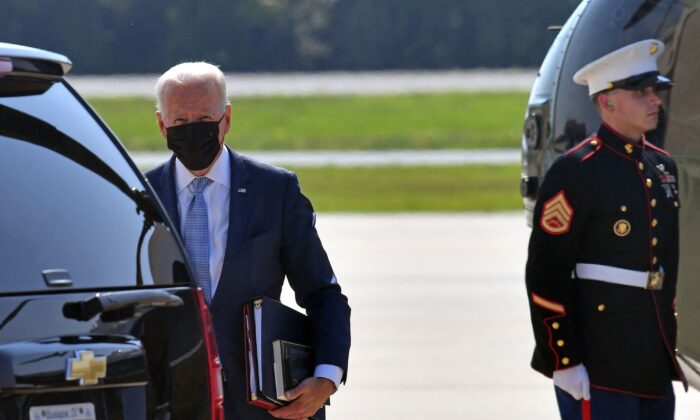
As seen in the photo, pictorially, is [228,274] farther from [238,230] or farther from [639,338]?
[639,338]

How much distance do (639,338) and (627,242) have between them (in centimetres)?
28

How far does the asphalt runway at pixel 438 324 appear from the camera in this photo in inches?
289

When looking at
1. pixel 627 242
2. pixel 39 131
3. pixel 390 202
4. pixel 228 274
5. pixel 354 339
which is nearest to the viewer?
pixel 39 131

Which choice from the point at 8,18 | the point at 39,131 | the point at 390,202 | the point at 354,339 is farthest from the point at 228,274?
the point at 8,18

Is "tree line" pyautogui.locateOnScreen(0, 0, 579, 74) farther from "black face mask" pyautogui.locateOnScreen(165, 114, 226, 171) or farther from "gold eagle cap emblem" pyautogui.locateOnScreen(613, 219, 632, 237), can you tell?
"black face mask" pyautogui.locateOnScreen(165, 114, 226, 171)

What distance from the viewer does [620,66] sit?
14.0ft

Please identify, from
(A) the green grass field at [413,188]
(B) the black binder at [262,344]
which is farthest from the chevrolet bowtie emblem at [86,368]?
(A) the green grass field at [413,188]

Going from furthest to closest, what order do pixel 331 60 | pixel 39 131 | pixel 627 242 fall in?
pixel 331 60
pixel 627 242
pixel 39 131

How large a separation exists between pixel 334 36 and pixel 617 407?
49.2 meters

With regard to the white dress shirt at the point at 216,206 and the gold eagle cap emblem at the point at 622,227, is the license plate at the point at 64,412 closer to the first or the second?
the white dress shirt at the point at 216,206

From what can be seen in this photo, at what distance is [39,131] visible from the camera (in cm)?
307

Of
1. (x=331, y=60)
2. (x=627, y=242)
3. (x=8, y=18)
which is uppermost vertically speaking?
(x=627, y=242)

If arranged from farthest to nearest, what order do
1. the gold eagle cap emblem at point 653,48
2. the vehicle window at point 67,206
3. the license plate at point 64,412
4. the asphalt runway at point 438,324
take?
1. the asphalt runway at point 438,324
2. the gold eagle cap emblem at point 653,48
3. the vehicle window at point 67,206
4. the license plate at point 64,412

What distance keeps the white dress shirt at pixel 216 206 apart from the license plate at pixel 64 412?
93 centimetres
